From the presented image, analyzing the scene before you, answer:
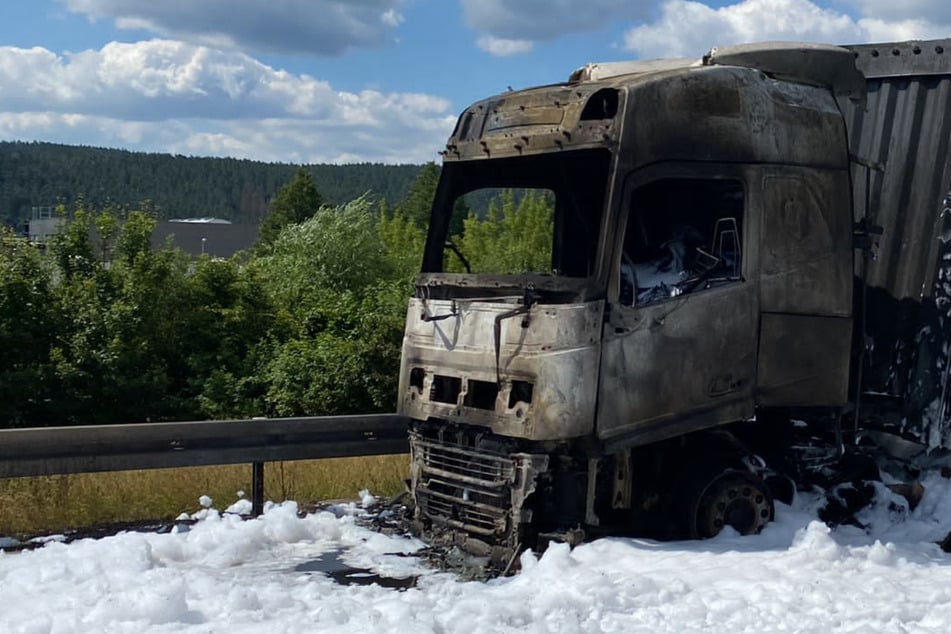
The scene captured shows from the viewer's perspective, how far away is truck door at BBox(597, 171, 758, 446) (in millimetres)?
→ 6934

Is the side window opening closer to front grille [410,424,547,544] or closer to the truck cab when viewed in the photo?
the truck cab

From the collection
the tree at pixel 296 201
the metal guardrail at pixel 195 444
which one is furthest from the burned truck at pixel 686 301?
the tree at pixel 296 201

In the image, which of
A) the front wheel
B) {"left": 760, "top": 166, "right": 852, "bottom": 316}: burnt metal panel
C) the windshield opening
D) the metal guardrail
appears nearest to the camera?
the front wheel

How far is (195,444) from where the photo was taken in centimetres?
846

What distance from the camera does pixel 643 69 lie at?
26.8ft

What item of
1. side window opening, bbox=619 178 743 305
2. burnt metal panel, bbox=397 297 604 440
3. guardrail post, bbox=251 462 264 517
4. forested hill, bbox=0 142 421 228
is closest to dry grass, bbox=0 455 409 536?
guardrail post, bbox=251 462 264 517

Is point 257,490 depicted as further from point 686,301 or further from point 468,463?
point 686,301

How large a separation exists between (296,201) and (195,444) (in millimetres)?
74088

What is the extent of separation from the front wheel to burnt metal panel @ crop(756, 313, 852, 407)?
57 centimetres

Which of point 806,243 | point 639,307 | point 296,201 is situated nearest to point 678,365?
point 639,307

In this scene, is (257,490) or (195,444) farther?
(257,490)

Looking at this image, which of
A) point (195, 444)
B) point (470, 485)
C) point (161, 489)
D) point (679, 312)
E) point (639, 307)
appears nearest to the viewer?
point (639, 307)

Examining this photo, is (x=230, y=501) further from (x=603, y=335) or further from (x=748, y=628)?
(x=748, y=628)

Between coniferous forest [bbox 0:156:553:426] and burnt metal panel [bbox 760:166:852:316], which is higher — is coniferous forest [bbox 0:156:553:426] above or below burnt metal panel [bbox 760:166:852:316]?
below
